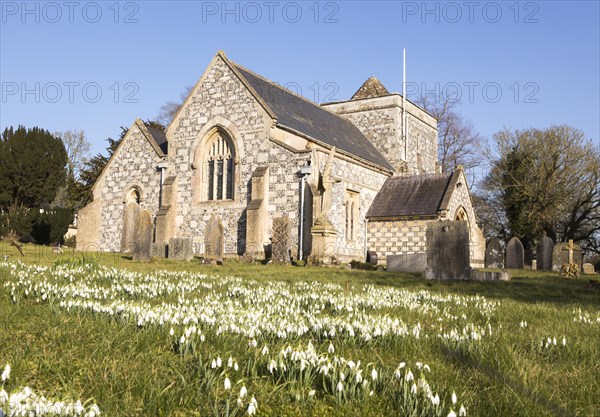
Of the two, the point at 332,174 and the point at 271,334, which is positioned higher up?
the point at 332,174

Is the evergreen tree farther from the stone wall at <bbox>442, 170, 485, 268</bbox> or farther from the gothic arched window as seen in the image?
the stone wall at <bbox>442, 170, 485, 268</bbox>

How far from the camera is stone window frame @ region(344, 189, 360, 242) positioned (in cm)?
2758

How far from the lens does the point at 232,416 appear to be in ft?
9.25

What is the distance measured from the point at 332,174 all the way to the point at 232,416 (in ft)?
77.1

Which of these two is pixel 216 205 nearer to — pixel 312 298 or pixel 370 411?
pixel 312 298

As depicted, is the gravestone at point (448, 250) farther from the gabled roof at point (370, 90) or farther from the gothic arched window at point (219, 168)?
the gabled roof at point (370, 90)

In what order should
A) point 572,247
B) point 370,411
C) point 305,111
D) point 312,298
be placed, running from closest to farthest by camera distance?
point 370,411 < point 312,298 < point 572,247 < point 305,111

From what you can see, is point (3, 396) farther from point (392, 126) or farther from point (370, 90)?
point (370, 90)

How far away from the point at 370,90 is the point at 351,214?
44.8 ft

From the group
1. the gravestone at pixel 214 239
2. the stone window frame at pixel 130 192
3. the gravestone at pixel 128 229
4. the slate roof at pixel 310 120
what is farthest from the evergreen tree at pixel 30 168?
the gravestone at pixel 214 239

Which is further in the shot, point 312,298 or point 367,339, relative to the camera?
point 312,298

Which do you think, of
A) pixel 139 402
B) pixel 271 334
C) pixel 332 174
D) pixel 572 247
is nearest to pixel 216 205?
pixel 332 174

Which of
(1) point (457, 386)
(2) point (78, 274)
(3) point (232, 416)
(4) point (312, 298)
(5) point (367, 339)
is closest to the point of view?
(3) point (232, 416)

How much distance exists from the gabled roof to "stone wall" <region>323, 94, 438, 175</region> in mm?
1093
